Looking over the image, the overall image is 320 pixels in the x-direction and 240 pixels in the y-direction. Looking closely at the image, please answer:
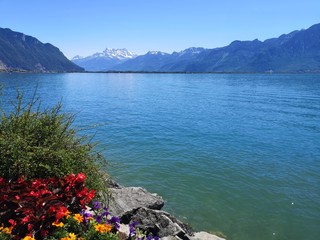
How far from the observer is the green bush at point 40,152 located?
358 inches

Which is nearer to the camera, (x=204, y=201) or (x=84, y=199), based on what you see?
(x=84, y=199)

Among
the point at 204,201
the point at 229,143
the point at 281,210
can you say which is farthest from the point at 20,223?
the point at 229,143

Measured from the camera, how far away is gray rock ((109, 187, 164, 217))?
42.7 feet

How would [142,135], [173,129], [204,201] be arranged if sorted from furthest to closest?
[173,129]
[142,135]
[204,201]

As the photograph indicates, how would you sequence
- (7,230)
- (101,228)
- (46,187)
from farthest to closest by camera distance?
(46,187) → (101,228) → (7,230)

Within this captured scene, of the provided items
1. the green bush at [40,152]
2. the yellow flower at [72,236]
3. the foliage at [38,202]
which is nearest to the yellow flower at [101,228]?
the yellow flower at [72,236]

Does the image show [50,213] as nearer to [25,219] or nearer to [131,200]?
[25,219]

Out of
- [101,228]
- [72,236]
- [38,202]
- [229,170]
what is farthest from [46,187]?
[229,170]

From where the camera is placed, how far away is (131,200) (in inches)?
590

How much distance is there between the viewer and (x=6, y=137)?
9422 millimetres

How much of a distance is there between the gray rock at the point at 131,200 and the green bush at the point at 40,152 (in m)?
2.44

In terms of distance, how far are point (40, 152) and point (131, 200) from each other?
661cm

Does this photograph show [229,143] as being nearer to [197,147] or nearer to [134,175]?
[197,147]

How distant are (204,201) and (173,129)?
20.3 meters
